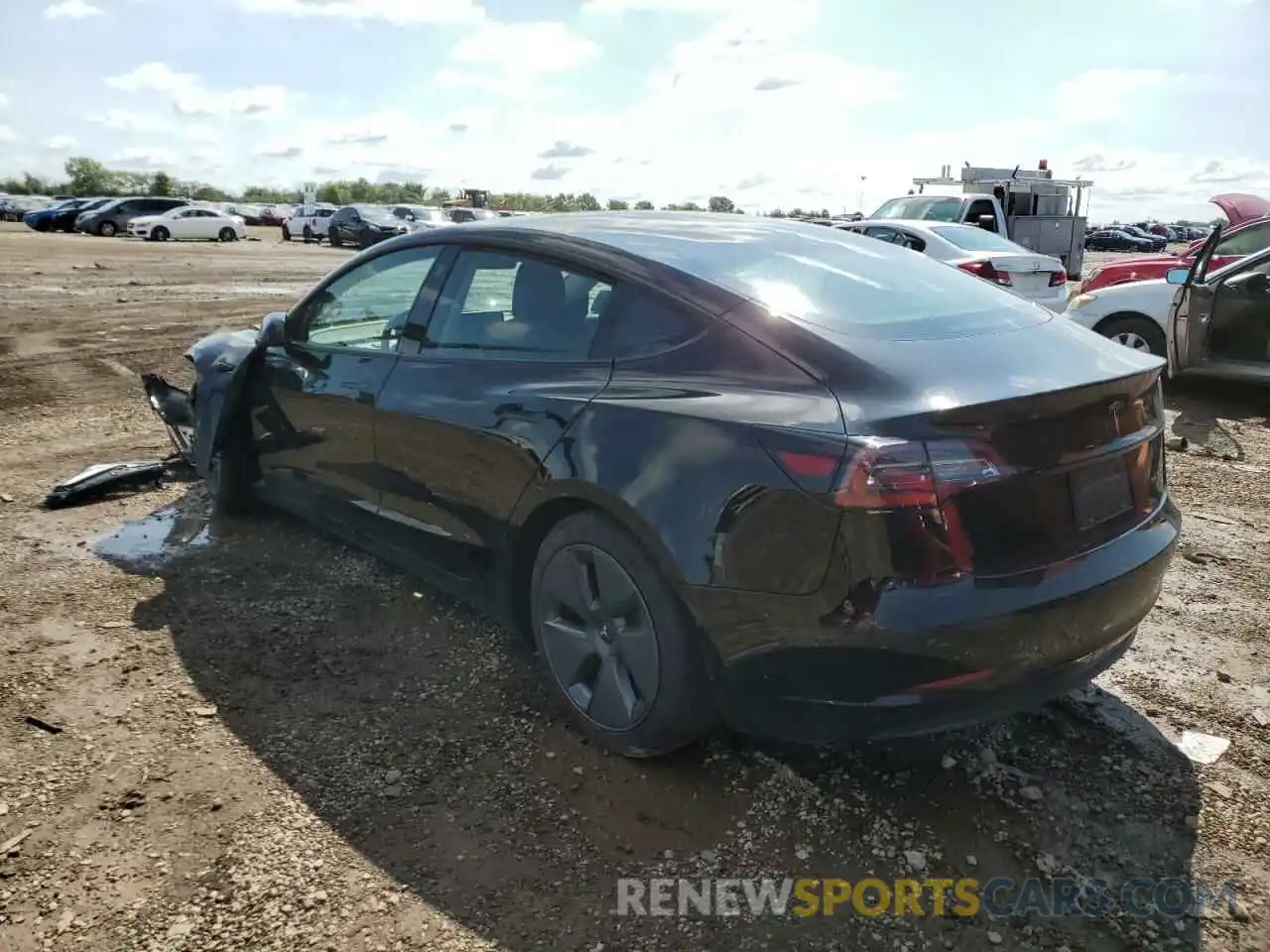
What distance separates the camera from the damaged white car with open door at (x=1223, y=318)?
7523 mm

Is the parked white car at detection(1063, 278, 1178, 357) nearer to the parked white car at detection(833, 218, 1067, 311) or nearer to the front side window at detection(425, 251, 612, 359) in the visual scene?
the parked white car at detection(833, 218, 1067, 311)

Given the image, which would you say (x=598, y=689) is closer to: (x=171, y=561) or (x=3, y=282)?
(x=171, y=561)

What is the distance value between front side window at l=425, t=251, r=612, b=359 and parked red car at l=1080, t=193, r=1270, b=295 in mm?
7706

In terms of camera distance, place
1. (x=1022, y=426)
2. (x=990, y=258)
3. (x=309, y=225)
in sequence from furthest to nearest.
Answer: (x=309, y=225) < (x=990, y=258) < (x=1022, y=426)

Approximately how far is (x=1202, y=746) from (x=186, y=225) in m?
39.8

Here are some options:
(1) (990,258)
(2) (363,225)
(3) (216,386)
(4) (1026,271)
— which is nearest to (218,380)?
(3) (216,386)

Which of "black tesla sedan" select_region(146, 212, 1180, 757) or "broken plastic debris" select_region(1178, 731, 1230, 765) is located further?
"broken plastic debris" select_region(1178, 731, 1230, 765)

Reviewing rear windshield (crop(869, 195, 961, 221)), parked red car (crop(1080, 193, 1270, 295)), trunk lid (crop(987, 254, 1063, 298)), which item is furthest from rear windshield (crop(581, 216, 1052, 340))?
rear windshield (crop(869, 195, 961, 221))

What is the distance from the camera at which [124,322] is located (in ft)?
39.9

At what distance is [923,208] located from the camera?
15766 millimetres

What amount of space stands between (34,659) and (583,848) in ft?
7.44

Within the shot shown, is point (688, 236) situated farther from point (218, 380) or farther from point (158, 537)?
point (158, 537)

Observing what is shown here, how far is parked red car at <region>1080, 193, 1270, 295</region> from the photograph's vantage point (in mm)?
9461

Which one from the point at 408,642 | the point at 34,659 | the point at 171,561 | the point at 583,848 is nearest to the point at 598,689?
the point at 583,848
